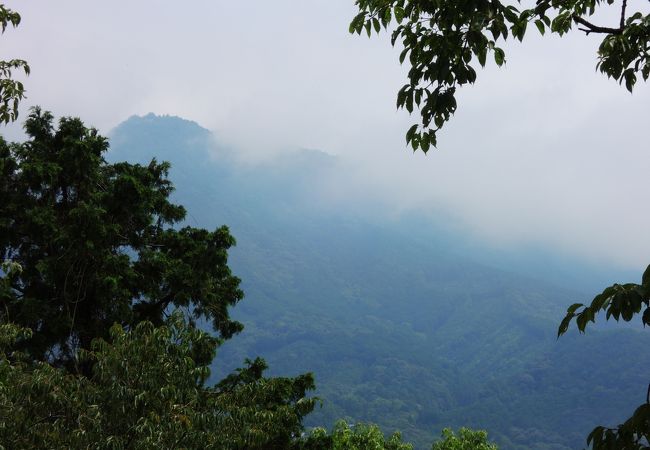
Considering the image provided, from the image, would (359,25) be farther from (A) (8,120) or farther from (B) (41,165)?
(B) (41,165)

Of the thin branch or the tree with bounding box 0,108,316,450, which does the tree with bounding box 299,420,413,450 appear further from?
the thin branch

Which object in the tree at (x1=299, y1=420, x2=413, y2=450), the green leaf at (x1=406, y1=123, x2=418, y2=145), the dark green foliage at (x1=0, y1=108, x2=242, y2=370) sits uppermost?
the dark green foliage at (x1=0, y1=108, x2=242, y2=370)

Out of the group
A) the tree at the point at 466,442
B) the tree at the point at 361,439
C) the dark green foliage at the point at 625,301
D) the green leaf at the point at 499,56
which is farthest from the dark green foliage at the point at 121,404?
the tree at the point at 466,442

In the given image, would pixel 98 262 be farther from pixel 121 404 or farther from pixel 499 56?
pixel 499 56

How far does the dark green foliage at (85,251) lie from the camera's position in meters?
19.1

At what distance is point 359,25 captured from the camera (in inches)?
208

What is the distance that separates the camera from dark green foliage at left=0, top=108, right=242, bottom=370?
19094 mm

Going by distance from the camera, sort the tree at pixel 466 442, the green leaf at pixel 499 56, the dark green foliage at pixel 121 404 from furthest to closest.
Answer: the tree at pixel 466 442 < the dark green foliage at pixel 121 404 < the green leaf at pixel 499 56

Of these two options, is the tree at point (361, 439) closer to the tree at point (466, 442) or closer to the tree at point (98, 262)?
the tree at point (466, 442)

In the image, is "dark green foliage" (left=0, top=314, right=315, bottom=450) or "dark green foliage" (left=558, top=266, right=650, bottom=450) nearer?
"dark green foliage" (left=558, top=266, right=650, bottom=450)

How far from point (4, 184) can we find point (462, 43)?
20.3 m

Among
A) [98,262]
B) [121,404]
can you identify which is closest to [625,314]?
[121,404]

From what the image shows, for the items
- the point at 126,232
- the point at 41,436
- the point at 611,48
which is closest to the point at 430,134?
the point at 611,48

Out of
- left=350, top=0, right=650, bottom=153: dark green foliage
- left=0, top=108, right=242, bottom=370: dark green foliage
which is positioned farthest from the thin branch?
left=0, top=108, right=242, bottom=370: dark green foliage
